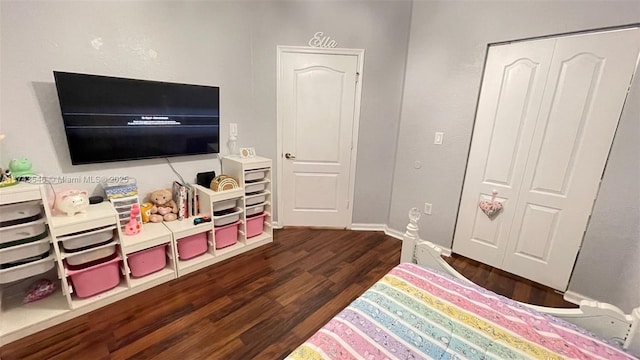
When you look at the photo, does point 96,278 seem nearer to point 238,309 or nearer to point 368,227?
point 238,309

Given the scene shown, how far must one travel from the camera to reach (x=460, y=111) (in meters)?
2.57

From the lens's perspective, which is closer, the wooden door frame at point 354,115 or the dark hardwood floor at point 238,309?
the dark hardwood floor at point 238,309

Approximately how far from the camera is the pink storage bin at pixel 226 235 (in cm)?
256

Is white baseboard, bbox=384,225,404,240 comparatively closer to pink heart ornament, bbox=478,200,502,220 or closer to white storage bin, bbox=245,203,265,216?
pink heart ornament, bbox=478,200,502,220

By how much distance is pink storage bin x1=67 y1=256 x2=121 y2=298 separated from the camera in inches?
71.4

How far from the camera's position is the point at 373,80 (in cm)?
296

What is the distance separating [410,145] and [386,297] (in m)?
2.09

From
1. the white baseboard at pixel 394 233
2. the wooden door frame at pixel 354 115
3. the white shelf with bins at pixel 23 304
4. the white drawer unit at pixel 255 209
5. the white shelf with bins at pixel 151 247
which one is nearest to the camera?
the white shelf with bins at pixel 23 304

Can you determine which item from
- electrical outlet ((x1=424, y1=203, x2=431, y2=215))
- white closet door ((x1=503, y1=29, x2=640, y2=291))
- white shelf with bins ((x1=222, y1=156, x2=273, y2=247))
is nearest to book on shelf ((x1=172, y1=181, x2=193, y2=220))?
white shelf with bins ((x1=222, y1=156, x2=273, y2=247))

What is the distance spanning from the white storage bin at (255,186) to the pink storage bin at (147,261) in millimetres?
853

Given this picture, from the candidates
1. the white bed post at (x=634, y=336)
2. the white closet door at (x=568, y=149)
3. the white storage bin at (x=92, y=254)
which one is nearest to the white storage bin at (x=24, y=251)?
the white storage bin at (x=92, y=254)

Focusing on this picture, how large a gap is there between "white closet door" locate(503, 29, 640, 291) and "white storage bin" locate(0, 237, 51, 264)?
11.8 feet

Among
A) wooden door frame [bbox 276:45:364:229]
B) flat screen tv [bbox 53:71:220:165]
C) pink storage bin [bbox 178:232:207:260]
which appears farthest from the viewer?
wooden door frame [bbox 276:45:364:229]

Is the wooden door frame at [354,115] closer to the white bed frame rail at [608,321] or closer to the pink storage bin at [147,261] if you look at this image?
the pink storage bin at [147,261]
